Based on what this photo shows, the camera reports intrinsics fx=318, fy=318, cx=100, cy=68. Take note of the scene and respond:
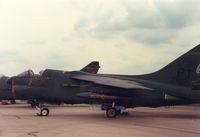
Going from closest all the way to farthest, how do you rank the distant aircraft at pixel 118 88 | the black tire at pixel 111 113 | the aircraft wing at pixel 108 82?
the aircraft wing at pixel 108 82
the black tire at pixel 111 113
the distant aircraft at pixel 118 88

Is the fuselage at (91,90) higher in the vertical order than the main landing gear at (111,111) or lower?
higher

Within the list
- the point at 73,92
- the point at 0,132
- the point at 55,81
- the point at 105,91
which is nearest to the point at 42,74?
the point at 55,81

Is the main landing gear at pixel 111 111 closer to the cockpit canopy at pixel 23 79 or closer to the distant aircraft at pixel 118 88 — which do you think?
the distant aircraft at pixel 118 88

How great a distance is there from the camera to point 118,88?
62.7ft

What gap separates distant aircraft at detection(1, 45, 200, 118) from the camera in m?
19.0

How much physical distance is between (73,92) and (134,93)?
12.3ft

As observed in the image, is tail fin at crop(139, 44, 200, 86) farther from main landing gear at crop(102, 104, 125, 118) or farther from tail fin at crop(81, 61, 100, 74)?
tail fin at crop(81, 61, 100, 74)

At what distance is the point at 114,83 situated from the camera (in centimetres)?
1820

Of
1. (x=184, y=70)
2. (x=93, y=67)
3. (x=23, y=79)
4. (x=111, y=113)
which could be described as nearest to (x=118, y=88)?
(x=111, y=113)

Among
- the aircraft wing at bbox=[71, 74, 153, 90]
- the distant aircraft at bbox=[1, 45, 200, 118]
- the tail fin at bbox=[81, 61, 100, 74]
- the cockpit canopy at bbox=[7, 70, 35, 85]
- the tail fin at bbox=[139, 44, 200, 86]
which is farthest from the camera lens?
the tail fin at bbox=[81, 61, 100, 74]

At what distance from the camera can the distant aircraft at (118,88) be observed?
19016 millimetres

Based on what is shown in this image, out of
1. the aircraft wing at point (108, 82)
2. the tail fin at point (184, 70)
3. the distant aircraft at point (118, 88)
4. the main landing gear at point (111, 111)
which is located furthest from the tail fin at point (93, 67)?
the main landing gear at point (111, 111)

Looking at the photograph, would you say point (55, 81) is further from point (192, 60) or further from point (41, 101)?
point (192, 60)

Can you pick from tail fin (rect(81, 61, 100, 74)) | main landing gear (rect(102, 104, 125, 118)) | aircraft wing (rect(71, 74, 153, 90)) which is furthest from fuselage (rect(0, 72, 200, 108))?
tail fin (rect(81, 61, 100, 74))
